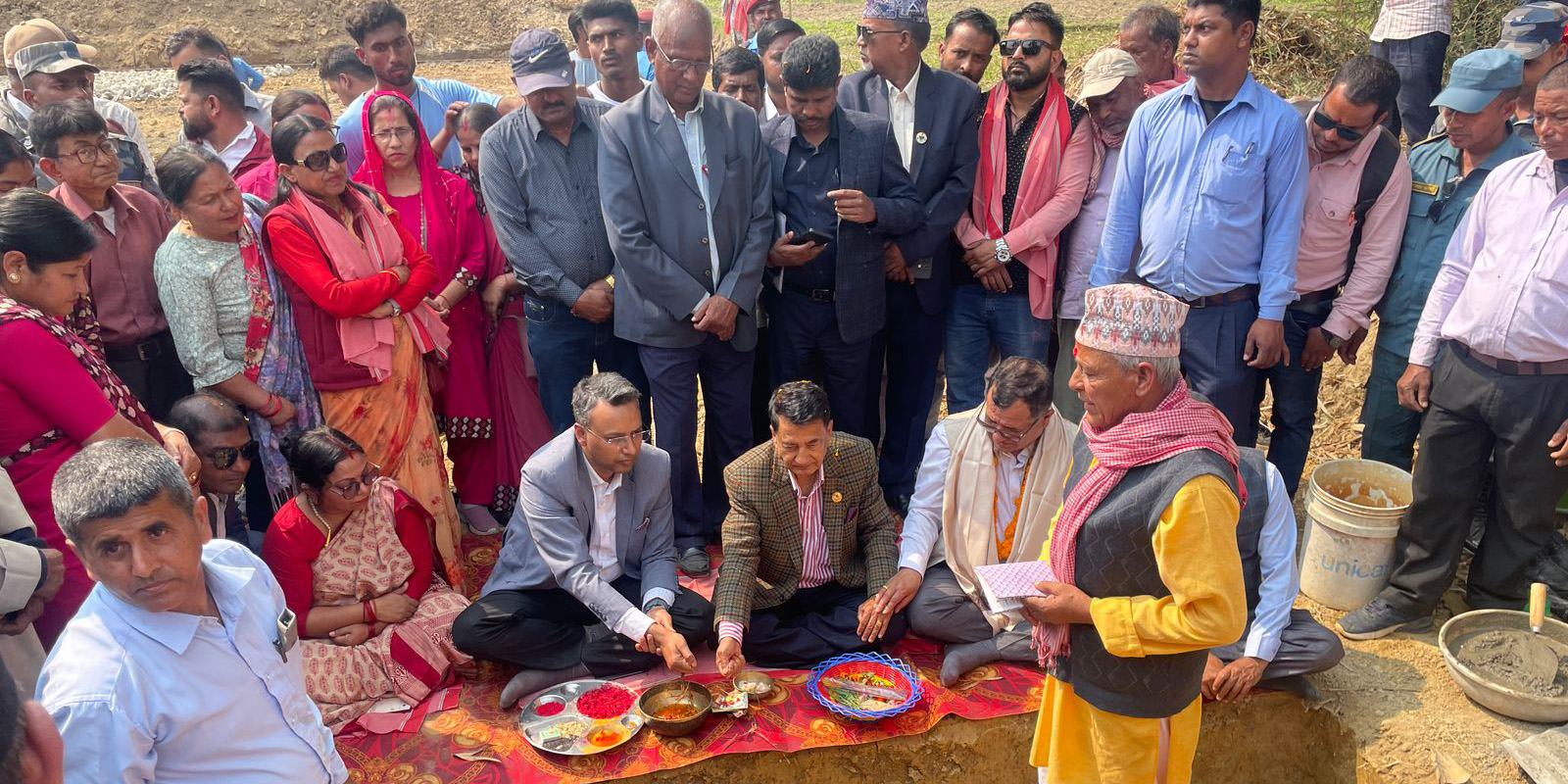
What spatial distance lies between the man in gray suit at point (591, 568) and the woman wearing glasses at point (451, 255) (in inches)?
39.1

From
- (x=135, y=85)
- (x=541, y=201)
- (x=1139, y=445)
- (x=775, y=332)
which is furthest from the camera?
(x=135, y=85)

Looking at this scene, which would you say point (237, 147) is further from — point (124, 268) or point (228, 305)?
point (228, 305)

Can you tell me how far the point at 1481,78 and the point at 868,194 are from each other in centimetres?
248

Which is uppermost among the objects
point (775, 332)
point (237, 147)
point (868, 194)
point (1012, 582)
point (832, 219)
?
point (237, 147)

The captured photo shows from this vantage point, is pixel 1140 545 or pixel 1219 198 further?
pixel 1219 198

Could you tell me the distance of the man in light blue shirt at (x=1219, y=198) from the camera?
13.4 feet

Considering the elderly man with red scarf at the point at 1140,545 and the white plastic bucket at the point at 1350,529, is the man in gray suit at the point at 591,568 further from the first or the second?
the white plastic bucket at the point at 1350,529

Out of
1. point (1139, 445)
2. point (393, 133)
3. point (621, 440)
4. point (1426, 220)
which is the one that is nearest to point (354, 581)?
point (621, 440)

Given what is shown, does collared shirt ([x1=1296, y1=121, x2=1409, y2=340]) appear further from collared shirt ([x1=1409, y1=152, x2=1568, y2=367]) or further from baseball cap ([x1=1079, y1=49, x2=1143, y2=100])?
baseball cap ([x1=1079, y1=49, x2=1143, y2=100])

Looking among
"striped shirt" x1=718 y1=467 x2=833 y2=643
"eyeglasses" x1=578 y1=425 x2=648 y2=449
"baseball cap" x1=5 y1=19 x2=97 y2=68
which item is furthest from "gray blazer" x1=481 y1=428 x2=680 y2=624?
"baseball cap" x1=5 y1=19 x2=97 y2=68

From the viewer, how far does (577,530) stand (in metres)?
4.13

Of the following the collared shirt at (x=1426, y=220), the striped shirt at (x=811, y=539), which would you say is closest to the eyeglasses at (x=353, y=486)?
the striped shirt at (x=811, y=539)

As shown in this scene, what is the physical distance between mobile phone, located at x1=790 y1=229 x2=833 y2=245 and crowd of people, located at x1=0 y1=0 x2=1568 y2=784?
1 cm

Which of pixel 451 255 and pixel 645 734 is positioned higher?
pixel 451 255
